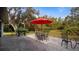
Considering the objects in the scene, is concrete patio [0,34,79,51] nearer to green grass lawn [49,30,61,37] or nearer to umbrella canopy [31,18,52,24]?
green grass lawn [49,30,61,37]

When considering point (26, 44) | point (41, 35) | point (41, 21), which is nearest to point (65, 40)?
point (41, 35)

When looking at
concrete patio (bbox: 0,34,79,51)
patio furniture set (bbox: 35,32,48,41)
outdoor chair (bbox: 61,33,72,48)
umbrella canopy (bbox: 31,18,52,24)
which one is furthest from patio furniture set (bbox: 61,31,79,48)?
umbrella canopy (bbox: 31,18,52,24)

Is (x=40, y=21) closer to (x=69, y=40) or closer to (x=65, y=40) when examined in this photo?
(x=65, y=40)

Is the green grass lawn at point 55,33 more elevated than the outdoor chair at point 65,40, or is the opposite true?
the green grass lawn at point 55,33

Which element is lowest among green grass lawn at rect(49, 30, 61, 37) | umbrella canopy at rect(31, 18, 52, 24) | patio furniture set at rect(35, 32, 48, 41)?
patio furniture set at rect(35, 32, 48, 41)

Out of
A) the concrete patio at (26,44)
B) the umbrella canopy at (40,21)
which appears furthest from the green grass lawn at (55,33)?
the umbrella canopy at (40,21)

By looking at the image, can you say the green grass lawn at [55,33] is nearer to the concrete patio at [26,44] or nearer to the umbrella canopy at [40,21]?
the concrete patio at [26,44]

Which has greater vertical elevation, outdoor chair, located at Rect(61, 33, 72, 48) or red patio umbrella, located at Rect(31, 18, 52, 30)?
red patio umbrella, located at Rect(31, 18, 52, 30)

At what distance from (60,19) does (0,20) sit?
212cm

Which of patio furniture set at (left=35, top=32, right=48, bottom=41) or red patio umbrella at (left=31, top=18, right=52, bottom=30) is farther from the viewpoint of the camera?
patio furniture set at (left=35, top=32, right=48, bottom=41)

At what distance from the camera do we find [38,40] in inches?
323
